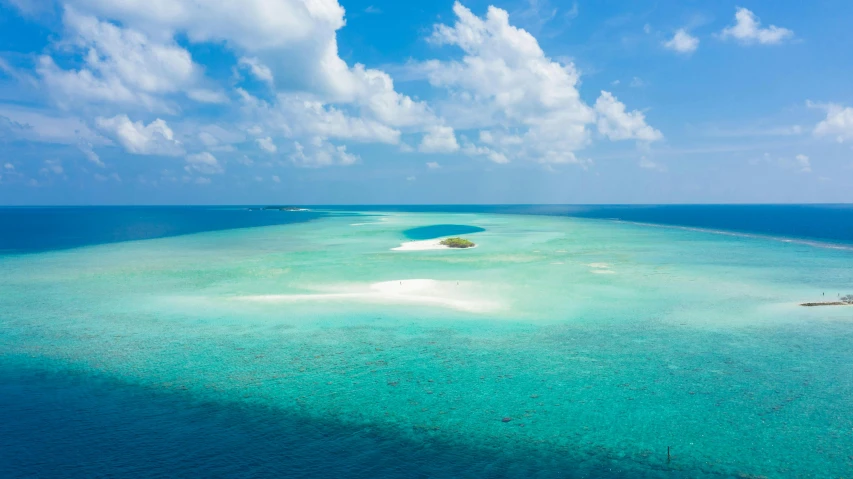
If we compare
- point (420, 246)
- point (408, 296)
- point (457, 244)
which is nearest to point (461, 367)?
point (408, 296)

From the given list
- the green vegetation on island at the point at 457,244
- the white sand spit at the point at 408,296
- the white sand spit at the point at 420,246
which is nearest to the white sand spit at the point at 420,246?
the white sand spit at the point at 420,246

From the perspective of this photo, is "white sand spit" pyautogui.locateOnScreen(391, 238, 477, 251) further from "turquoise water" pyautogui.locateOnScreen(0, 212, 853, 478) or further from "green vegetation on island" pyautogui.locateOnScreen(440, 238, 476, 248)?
"turquoise water" pyautogui.locateOnScreen(0, 212, 853, 478)

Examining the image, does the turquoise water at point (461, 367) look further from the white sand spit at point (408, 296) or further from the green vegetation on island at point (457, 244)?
the green vegetation on island at point (457, 244)

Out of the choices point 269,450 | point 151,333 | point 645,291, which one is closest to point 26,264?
point 151,333

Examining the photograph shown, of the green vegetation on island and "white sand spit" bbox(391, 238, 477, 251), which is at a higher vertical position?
the green vegetation on island

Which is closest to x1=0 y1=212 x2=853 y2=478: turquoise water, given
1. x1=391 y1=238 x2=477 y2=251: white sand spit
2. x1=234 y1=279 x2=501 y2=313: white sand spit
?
x1=234 y1=279 x2=501 y2=313: white sand spit

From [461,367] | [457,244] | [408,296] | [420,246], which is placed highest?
[457,244]

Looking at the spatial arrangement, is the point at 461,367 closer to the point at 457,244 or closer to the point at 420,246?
the point at 457,244

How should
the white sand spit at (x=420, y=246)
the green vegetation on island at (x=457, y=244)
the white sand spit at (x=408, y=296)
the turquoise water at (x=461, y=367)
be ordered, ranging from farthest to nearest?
the green vegetation on island at (x=457, y=244)
the white sand spit at (x=420, y=246)
the white sand spit at (x=408, y=296)
the turquoise water at (x=461, y=367)

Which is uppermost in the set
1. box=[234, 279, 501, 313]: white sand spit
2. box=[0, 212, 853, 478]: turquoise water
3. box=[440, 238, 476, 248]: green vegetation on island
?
box=[440, 238, 476, 248]: green vegetation on island

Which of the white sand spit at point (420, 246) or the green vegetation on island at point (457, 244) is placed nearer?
the white sand spit at point (420, 246)
